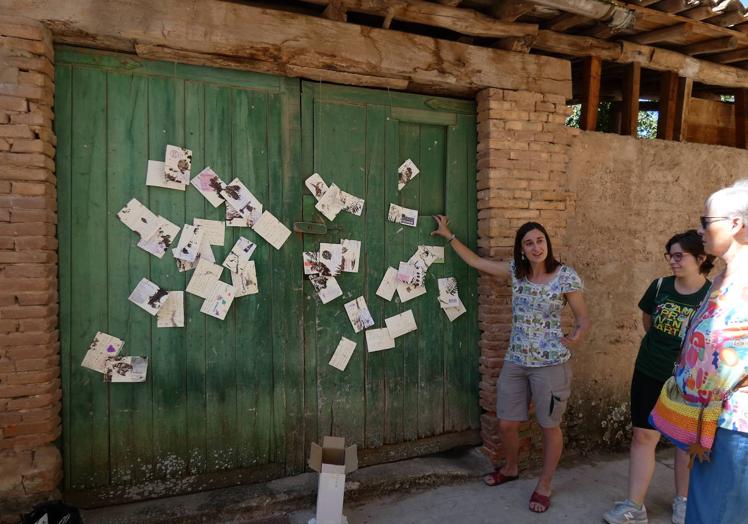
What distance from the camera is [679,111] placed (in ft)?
15.0

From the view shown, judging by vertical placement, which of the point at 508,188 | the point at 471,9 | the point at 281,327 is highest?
the point at 471,9

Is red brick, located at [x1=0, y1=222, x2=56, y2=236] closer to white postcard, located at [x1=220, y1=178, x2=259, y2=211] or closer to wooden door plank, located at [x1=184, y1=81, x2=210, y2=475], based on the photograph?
wooden door plank, located at [x1=184, y1=81, x2=210, y2=475]

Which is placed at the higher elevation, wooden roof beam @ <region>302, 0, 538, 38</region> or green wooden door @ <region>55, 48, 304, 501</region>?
wooden roof beam @ <region>302, 0, 538, 38</region>

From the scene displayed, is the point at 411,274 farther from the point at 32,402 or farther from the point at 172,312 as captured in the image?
the point at 32,402

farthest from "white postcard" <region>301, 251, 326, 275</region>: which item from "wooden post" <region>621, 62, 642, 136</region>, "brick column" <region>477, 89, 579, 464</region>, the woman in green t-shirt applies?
"wooden post" <region>621, 62, 642, 136</region>

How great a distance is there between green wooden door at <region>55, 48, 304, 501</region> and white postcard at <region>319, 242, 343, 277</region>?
6.9 inches

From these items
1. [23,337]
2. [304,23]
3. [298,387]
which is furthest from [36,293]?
[304,23]

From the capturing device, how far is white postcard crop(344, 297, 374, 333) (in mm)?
3445

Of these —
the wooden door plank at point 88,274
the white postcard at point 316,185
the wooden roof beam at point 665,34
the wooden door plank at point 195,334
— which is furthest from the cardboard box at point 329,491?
the wooden roof beam at point 665,34

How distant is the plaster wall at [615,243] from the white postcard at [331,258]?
71.5 inches

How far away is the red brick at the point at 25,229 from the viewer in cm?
252

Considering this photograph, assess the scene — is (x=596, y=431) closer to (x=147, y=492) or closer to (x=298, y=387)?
(x=298, y=387)

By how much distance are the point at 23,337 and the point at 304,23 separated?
2.37 m

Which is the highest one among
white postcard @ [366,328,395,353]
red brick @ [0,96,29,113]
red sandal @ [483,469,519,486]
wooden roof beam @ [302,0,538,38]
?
wooden roof beam @ [302,0,538,38]
